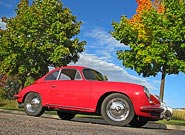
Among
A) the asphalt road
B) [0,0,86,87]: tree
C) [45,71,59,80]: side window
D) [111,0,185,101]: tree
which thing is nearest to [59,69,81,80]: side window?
[45,71,59,80]: side window

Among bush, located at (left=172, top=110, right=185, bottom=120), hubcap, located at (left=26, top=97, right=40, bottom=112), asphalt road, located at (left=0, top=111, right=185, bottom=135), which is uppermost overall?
bush, located at (left=172, top=110, right=185, bottom=120)

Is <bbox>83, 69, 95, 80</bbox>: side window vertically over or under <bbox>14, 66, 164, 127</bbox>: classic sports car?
over

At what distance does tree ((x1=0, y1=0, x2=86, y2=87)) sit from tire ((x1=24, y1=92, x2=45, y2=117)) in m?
20.1

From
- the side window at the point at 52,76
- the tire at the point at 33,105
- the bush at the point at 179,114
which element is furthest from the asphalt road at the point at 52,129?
the bush at the point at 179,114

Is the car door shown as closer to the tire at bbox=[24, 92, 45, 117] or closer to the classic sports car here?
the classic sports car

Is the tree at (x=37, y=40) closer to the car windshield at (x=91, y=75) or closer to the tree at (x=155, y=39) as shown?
the tree at (x=155, y=39)

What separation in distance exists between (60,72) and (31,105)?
1.24 m

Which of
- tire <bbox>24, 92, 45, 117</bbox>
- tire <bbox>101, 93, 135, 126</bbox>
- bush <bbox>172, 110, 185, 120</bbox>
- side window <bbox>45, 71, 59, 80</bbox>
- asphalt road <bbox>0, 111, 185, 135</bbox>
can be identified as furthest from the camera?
bush <bbox>172, 110, 185, 120</bbox>

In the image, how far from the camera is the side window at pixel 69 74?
9.87 metres

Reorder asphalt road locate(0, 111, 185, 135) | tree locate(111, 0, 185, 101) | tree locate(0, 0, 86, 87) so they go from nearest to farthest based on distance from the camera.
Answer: asphalt road locate(0, 111, 185, 135) → tree locate(111, 0, 185, 101) → tree locate(0, 0, 86, 87)

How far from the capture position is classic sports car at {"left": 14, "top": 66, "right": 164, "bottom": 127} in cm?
873

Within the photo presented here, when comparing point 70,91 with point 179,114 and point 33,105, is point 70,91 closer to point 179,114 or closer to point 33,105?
point 33,105

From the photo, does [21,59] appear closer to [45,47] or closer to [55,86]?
[45,47]

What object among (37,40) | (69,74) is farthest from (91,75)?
(37,40)
